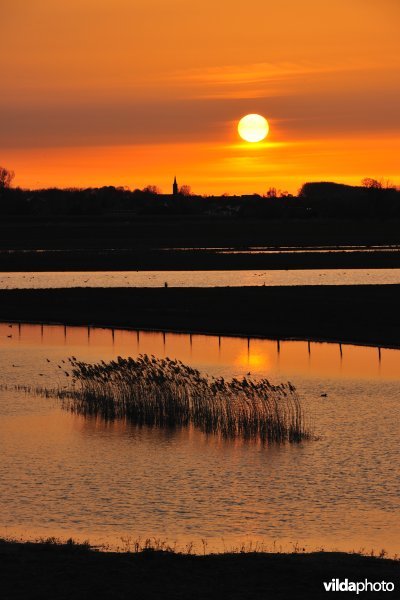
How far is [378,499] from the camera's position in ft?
69.7

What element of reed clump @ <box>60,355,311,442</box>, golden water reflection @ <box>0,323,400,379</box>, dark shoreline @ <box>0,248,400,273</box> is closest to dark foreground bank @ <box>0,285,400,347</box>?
golden water reflection @ <box>0,323,400,379</box>

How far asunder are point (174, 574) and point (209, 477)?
7973 mm

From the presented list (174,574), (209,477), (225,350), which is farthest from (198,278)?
(174,574)

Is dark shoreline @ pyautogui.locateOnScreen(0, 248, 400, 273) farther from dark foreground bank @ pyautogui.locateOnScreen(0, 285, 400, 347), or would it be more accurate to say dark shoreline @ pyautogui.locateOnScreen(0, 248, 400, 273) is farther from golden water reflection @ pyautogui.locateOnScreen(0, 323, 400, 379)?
golden water reflection @ pyautogui.locateOnScreen(0, 323, 400, 379)

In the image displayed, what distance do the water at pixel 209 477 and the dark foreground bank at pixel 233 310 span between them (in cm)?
1435

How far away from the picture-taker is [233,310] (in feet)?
202

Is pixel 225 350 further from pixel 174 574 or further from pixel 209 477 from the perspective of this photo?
pixel 174 574

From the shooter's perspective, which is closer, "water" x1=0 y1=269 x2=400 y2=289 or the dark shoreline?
"water" x1=0 y1=269 x2=400 y2=289

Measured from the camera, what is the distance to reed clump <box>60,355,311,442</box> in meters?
28.9

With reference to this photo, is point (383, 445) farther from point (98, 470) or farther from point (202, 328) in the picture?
point (202, 328)

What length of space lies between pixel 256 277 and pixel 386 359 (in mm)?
48361

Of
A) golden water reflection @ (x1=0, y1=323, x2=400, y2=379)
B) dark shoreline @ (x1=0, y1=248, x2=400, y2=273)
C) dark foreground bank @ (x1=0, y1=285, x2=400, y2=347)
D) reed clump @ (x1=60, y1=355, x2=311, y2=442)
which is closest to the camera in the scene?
reed clump @ (x1=60, y1=355, x2=311, y2=442)

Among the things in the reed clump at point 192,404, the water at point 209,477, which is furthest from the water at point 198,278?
the reed clump at point 192,404

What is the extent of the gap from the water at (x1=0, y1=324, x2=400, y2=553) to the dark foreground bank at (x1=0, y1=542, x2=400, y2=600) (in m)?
1.89
